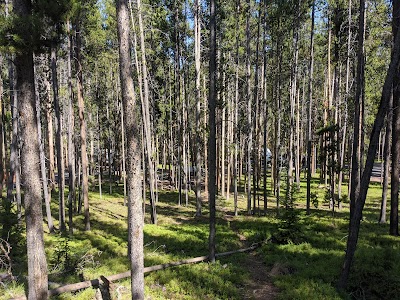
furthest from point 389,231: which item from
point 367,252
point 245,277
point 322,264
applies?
point 245,277

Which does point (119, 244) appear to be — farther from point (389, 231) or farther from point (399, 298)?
point (389, 231)

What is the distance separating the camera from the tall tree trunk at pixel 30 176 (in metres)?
6.69

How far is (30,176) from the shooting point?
673 cm

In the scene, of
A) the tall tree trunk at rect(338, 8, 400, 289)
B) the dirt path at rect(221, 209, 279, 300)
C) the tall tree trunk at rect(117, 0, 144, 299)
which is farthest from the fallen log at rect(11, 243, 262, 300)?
the tall tree trunk at rect(338, 8, 400, 289)

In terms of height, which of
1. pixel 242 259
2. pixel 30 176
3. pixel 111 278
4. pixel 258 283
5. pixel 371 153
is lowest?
pixel 242 259

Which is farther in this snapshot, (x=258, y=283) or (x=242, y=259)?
(x=242, y=259)

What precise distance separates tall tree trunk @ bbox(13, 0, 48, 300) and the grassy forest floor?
1.48m

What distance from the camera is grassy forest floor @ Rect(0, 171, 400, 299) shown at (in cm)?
852

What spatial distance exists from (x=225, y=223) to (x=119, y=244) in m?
6.15

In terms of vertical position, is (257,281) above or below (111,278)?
below

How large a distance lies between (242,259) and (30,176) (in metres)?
8.22

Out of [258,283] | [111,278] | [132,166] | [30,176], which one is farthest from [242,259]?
[30,176]

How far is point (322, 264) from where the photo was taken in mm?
10156

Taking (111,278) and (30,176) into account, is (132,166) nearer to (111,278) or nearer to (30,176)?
(30,176)
